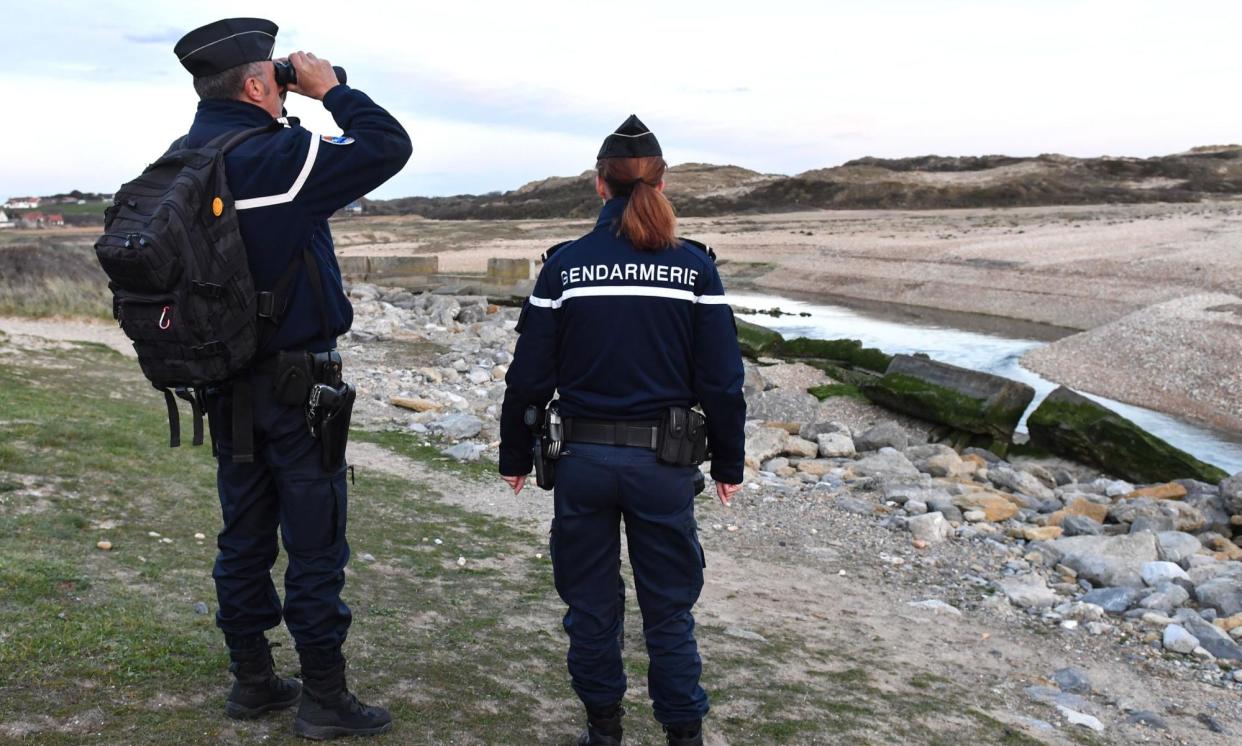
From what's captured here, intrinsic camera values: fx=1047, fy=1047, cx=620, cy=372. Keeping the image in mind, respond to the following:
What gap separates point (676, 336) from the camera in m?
3.41

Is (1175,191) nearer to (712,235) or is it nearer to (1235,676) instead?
(712,235)

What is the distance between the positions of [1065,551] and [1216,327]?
14.3 m

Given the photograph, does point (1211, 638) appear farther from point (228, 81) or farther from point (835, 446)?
point (228, 81)

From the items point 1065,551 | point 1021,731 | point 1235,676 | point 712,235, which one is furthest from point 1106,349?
point 712,235

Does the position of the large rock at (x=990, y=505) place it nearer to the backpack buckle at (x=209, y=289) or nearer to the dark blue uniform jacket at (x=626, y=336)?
the dark blue uniform jacket at (x=626, y=336)

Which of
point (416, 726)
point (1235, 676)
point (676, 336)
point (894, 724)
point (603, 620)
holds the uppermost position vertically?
point (676, 336)

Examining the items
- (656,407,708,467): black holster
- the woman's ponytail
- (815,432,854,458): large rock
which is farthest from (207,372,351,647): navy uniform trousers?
(815,432,854,458): large rock

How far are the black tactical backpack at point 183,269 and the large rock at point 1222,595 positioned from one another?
21.1 feet

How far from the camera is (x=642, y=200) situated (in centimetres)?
340

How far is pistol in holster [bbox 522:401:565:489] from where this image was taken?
3494mm

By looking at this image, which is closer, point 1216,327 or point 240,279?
point 240,279

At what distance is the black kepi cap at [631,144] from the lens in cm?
348

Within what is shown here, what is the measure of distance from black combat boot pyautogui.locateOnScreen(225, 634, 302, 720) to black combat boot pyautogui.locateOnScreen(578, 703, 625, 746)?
1083mm

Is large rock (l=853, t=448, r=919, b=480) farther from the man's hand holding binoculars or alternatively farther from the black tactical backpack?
the black tactical backpack
